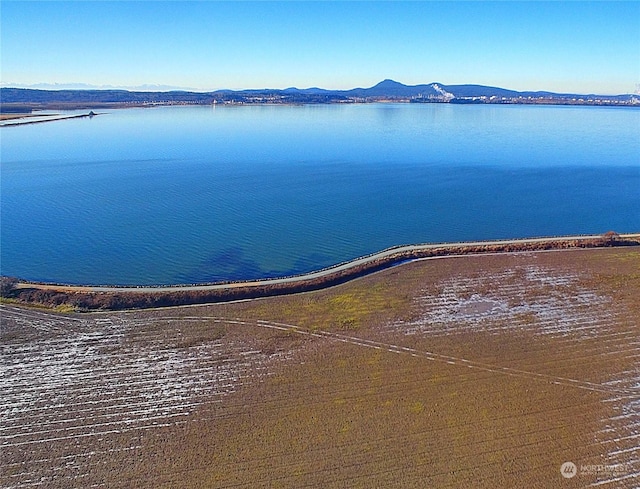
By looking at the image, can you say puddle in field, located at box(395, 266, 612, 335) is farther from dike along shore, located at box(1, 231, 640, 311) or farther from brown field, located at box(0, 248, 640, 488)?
dike along shore, located at box(1, 231, 640, 311)

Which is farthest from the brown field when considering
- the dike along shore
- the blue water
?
the blue water

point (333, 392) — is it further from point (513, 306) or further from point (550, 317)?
point (550, 317)

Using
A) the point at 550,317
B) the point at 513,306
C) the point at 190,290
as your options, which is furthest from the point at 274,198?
the point at 550,317

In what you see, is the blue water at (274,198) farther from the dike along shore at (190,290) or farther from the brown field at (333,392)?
the brown field at (333,392)

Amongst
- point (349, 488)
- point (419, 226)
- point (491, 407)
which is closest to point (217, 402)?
point (349, 488)

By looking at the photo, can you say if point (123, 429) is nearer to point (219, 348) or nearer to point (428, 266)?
point (219, 348)

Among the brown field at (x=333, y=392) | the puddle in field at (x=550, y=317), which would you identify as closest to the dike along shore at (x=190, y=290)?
the brown field at (x=333, y=392)

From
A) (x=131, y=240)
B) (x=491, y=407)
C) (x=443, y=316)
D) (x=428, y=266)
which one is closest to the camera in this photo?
(x=491, y=407)
